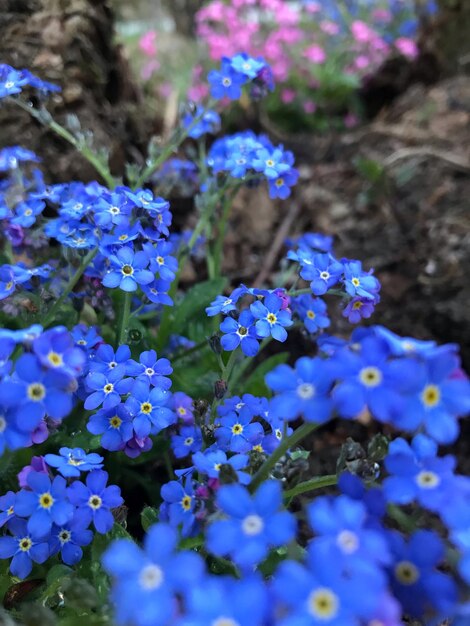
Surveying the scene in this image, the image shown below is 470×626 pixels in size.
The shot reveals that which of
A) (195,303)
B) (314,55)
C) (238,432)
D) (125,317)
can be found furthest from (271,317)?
(314,55)

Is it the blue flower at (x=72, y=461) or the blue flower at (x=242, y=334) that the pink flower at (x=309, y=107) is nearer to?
the blue flower at (x=242, y=334)

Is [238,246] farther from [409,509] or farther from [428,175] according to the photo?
[409,509]

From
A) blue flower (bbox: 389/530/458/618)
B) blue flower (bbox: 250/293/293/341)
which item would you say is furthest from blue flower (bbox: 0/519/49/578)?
blue flower (bbox: 389/530/458/618)

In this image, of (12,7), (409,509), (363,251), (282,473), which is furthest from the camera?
(363,251)

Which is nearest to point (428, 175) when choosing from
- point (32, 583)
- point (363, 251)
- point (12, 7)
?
point (363, 251)

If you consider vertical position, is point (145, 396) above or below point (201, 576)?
below

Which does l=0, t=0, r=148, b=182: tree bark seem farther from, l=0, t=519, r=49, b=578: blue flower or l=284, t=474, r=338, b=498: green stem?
l=284, t=474, r=338, b=498: green stem
